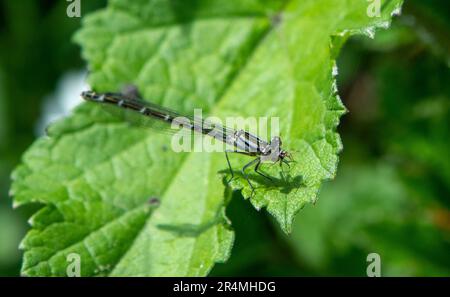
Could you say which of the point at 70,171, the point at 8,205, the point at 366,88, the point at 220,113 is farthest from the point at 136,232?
the point at 366,88

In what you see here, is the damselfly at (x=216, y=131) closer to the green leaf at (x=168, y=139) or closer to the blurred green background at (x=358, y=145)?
the green leaf at (x=168, y=139)

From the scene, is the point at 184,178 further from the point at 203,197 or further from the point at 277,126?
the point at 277,126

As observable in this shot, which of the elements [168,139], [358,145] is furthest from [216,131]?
→ [358,145]

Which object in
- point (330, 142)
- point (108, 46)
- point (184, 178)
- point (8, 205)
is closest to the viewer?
point (330, 142)

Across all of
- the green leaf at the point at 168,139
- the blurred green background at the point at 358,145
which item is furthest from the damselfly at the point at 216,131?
the blurred green background at the point at 358,145

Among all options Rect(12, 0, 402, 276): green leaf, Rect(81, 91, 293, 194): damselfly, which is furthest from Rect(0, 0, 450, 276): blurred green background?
Rect(81, 91, 293, 194): damselfly

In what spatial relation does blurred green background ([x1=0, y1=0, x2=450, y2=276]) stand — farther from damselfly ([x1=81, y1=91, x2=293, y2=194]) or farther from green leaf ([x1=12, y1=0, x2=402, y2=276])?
damselfly ([x1=81, y1=91, x2=293, y2=194])

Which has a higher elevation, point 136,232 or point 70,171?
point 70,171

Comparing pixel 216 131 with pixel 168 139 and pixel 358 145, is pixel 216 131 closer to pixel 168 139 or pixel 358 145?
pixel 168 139
